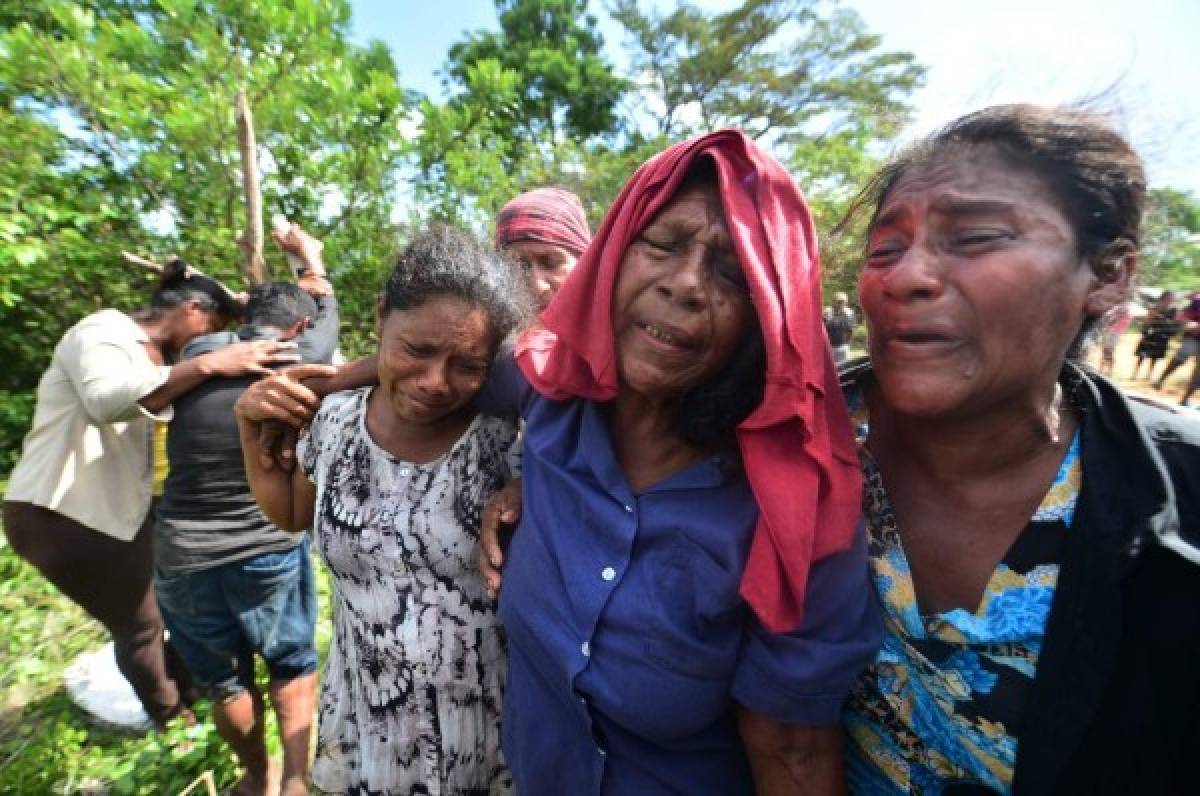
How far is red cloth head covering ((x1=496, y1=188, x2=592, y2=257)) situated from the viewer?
103 inches

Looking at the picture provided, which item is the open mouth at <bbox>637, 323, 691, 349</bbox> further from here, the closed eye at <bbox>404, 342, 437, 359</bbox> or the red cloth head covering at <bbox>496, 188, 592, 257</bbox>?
the red cloth head covering at <bbox>496, 188, 592, 257</bbox>

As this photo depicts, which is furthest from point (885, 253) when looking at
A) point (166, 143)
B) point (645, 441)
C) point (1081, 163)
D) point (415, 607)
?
point (166, 143)

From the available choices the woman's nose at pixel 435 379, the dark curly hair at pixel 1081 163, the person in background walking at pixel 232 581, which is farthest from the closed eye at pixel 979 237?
the person in background walking at pixel 232 581

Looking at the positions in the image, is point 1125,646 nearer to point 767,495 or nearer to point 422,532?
point 767,495

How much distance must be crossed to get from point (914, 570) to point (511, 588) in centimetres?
83

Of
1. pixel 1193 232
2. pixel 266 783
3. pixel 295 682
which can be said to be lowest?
pixel 266 783

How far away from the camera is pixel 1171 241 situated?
1285 mm

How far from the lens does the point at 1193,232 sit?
1322 millimetres

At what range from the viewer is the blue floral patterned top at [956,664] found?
1.01 metres

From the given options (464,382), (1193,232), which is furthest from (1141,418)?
(464,382)

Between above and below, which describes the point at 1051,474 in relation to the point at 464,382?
below

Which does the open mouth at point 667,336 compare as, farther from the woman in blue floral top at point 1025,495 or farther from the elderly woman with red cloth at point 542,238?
the elderly woman with red cloth at point 542,238

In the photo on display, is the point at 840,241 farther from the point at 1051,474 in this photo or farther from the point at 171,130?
the point at 171,130

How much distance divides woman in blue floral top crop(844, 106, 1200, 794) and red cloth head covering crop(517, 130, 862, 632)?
0.48 feet
